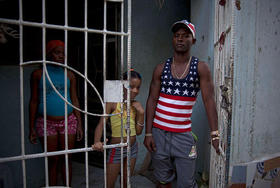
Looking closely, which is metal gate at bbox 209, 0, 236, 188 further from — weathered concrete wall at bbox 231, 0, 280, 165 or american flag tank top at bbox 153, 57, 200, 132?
american flag tank top at bbox 153, 57, 200, 132

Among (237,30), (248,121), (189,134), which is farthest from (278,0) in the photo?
(189,134)

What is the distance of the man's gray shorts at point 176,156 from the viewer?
7.47 ft

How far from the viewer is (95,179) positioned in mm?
3488

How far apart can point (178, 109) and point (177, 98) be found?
11 centimetres

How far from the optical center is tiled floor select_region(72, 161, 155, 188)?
3.34m

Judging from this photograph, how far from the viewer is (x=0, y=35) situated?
1510 millimetres

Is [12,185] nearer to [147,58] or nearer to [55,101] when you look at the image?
[55,101]

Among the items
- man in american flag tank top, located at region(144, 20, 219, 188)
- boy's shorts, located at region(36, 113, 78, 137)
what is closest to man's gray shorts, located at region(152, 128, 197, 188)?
man in american flag tank top, located at region(144, 20, 219, 188)

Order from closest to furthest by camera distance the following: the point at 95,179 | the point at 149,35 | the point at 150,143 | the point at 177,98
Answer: the point at 177,98
the point at 150,143
the point at 95,179
the point at 149,35

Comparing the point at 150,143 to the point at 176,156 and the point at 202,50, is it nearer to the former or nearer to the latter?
the point at 176,156

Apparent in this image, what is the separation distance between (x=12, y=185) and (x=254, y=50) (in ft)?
9.58

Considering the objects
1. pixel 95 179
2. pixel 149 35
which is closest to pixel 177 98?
pixel 149 35

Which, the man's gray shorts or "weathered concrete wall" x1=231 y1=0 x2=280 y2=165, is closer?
"weathered concrete wall" x1=231 y1=0 x2=280 y2=165

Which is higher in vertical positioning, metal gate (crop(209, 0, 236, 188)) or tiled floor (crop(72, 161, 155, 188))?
metal gate (crop(209, 0, 236, 188))
